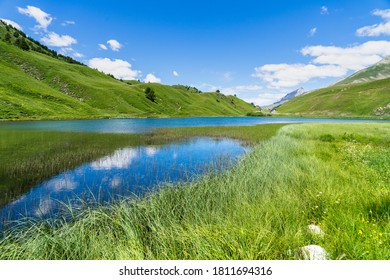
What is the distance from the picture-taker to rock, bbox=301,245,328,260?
422 centimetres

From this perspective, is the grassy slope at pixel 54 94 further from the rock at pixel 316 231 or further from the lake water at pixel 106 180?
the rock at pixel 316 231

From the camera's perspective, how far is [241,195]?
8461 mm

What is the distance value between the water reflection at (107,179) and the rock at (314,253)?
7046mm

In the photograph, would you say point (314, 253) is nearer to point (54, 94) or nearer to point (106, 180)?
point (106, 180)

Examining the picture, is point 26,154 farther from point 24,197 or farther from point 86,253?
point 86,253

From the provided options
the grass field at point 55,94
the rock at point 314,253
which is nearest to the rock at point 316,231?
the rock at point 314,253

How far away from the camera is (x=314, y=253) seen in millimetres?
4293

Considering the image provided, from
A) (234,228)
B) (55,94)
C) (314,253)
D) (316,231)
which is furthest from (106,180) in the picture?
(55,94)

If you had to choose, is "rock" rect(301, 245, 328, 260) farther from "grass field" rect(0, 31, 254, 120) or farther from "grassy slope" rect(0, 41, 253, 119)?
"grass field" rect(0, 31, 254, 120)

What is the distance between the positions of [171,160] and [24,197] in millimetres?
11154

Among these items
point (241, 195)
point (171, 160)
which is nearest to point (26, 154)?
point (171, 160)

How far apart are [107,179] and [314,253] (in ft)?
42.7

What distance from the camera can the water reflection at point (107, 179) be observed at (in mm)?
10289

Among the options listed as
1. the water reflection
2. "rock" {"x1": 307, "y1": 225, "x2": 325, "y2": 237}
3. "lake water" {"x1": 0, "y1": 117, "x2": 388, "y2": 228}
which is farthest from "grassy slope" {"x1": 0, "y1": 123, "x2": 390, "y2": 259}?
"lake water" {"x1": 0, "y1": 117, "x2": 388, "y2": 228}
